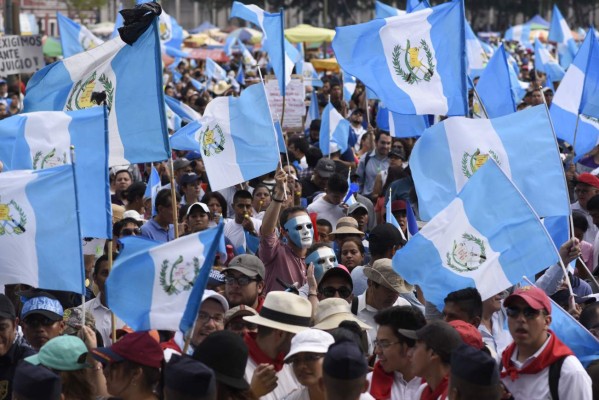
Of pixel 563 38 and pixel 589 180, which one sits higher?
pixel 589 180

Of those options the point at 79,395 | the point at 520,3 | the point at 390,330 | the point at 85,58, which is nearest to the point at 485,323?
the point at 390,330

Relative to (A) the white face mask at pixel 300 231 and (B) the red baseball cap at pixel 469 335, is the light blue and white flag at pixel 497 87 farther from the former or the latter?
(B) the red baseball cap at pixel 469 335

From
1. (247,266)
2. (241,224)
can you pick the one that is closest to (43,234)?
(247,266)

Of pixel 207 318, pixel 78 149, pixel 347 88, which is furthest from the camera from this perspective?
pixel 347 88

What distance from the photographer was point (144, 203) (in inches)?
458

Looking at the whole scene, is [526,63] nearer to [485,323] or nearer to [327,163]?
[327,163]

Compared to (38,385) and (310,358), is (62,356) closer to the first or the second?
(38,385)

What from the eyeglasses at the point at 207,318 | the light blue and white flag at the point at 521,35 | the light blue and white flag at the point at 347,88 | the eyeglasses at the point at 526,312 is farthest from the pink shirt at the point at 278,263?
the light blue and white flag at the point at 521,35

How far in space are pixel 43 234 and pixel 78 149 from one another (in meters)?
1.12

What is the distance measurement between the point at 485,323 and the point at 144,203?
5.14 metres

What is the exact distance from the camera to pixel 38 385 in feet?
16.2

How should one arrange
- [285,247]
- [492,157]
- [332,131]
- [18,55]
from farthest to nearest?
[18,55] → [332,131] → [285,247] → [492,157]

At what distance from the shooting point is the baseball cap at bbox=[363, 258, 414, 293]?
7363 mm

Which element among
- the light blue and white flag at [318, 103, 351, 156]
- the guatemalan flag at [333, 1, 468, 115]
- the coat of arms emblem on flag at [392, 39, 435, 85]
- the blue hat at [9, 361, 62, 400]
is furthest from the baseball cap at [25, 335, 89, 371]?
the light blue and white flag at [318, 103, 351, 156]
